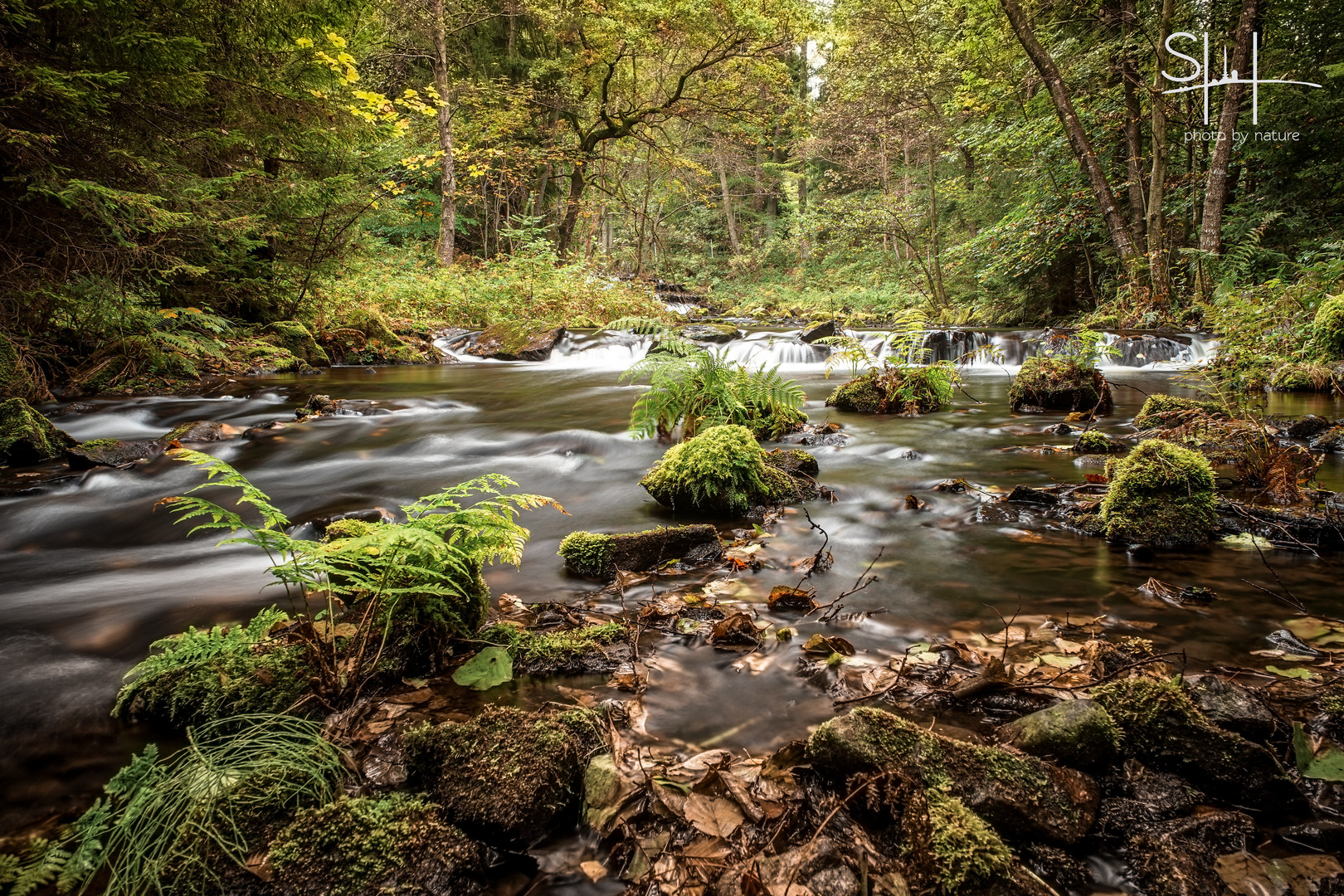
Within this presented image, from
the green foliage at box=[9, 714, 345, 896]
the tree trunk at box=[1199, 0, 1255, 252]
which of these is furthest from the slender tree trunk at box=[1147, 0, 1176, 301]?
Answer: the green foliage at box=[9, 714, 345, 896]

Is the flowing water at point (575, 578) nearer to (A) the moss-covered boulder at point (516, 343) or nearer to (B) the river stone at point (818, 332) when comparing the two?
(A) the moss-covered boulder at point (516, 343)

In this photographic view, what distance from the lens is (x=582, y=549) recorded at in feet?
11.8

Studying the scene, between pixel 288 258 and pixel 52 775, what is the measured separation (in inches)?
467

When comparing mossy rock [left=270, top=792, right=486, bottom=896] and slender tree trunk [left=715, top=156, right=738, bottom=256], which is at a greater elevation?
slender tree trunk [left=715, top=156, right=738, bottom=256]

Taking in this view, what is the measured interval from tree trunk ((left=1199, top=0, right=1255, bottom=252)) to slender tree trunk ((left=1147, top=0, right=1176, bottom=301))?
73 centimetres

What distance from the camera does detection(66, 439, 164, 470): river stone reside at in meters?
5.57

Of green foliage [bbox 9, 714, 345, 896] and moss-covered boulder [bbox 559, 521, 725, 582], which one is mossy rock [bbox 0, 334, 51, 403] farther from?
green foliage [bbox 9, 714, 345, 896]

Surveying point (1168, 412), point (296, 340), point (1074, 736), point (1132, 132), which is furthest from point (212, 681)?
point (1132, 132)

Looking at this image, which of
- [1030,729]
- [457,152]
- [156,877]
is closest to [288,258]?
[457,152]

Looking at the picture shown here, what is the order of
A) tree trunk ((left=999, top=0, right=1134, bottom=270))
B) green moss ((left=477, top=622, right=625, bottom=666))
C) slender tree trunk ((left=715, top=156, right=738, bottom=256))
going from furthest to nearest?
1. slender tree trunk ((left=715, top=156, right=738, bottom=256))
2. tree trunk ((left=999, top=0, right=1134, bottom=270))
3. green moss ((left=477, top=622, right=625, bottom=666))

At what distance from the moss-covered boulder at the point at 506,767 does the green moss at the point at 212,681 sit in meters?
0.55

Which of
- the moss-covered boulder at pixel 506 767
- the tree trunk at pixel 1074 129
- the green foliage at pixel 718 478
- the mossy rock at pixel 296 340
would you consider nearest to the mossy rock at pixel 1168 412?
the green foliage at pixel 718 478

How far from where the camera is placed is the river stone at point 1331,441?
215 inches

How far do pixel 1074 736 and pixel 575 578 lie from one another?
2.38m
